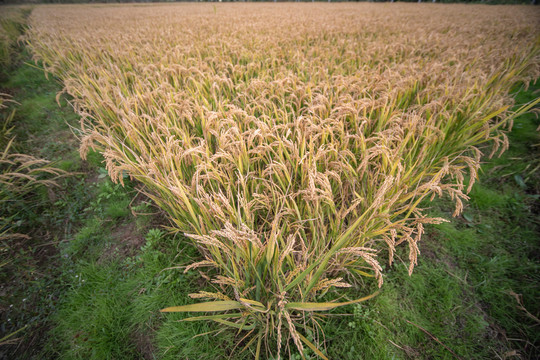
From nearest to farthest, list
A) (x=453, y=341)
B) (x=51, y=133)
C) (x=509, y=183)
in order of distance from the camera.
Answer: (x=453, y=341)
(x=509, y=183)
(x=51, y=133)

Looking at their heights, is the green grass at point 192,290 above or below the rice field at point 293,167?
below

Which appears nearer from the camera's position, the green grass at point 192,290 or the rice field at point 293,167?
the rice field at point 293,167

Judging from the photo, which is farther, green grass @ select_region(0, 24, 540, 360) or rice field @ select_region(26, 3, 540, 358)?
green grass @ select_region(0, 24, 540, 360)

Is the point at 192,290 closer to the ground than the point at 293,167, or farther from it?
closer to the ground

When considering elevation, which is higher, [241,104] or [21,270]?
[241,104]

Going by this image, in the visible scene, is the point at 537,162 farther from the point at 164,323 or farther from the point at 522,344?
the point at 164,323

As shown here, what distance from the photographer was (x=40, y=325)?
5.46ft

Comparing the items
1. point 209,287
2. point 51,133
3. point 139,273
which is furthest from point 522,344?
point 51,133

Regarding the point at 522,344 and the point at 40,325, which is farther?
the point at 40,325

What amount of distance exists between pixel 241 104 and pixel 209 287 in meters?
2.15

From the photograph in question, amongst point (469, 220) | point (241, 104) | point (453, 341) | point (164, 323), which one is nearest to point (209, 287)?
point (164, 323)

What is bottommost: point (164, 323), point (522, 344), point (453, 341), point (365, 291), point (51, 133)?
point (522, 344)

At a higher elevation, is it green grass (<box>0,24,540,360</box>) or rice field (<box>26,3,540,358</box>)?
rice field (<box>26,3,540,358</box>)

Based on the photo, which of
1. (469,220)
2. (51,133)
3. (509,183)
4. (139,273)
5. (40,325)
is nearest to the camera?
(40,325)
